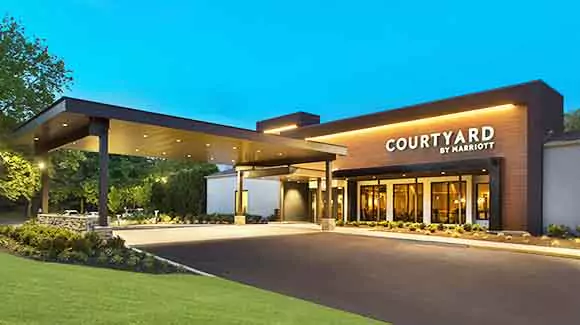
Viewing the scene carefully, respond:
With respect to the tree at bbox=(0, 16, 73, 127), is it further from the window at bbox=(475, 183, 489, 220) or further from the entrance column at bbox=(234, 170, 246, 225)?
the window at bbox=(475, 183, 489, 220)

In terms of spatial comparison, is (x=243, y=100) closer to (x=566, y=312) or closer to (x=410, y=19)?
(x=410, y=19)

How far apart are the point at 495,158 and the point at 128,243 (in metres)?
16.1

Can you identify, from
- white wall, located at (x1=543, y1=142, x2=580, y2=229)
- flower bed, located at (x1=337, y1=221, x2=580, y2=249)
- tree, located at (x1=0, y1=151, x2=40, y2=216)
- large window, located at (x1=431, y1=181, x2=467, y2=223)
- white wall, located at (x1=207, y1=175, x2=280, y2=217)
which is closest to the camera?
flower bed, located at (x1=337, y1=221, x2=580, y2=249)

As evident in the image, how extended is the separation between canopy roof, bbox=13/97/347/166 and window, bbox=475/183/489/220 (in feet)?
23.4

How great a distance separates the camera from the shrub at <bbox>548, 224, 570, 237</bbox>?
19328 mm

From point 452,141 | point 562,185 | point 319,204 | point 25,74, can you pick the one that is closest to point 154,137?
point 25,74

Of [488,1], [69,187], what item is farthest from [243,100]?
[69,187]

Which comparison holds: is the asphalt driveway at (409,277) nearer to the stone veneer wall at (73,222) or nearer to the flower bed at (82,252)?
the flower bed at (82,252)

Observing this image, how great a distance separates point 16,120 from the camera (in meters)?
21.4

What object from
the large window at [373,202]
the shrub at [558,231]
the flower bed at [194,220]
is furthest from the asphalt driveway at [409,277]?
the flower bed at [194,220]

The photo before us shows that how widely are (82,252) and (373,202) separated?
20.1 m

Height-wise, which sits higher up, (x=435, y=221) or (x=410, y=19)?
(x=410, y=19)

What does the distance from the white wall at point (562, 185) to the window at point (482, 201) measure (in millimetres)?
2927

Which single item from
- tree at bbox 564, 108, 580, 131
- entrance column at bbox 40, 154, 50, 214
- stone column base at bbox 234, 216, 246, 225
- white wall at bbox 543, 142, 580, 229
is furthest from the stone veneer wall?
tree at bbox 564, 108, 580, 131
